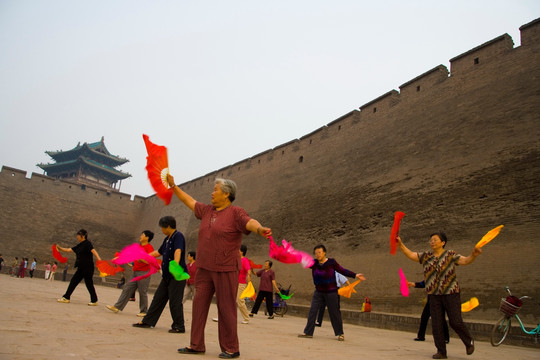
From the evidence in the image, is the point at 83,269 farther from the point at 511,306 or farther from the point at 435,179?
the point at 435,179

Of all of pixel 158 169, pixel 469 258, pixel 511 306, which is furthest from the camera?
pixel 511 306

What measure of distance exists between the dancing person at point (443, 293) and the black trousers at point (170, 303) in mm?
2363

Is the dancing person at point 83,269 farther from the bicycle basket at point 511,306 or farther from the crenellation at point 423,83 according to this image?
the crenellation at point 423,83

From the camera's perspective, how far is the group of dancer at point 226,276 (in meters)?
2.89

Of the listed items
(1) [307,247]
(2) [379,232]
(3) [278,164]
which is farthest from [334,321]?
(3) [278,164]

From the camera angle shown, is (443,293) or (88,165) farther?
(88,165)

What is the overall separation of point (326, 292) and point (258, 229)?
2594mm

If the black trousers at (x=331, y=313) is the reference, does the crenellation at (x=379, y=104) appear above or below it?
above

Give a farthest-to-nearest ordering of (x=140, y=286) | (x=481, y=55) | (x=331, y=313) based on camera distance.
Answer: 1. (x=481, y=55)
2. (x=140, y=286)
3. (x=331, y=313)

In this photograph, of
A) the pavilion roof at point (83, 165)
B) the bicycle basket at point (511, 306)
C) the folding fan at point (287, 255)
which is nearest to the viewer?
the folding fan at point (287, 255)

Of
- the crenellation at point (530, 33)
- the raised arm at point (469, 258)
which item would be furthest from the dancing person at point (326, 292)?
the crenellation at point (530, 33)

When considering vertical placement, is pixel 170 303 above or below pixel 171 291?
below

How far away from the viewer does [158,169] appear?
3547 millimetres

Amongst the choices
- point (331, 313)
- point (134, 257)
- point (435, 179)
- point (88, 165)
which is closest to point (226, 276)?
point (134, 257)
